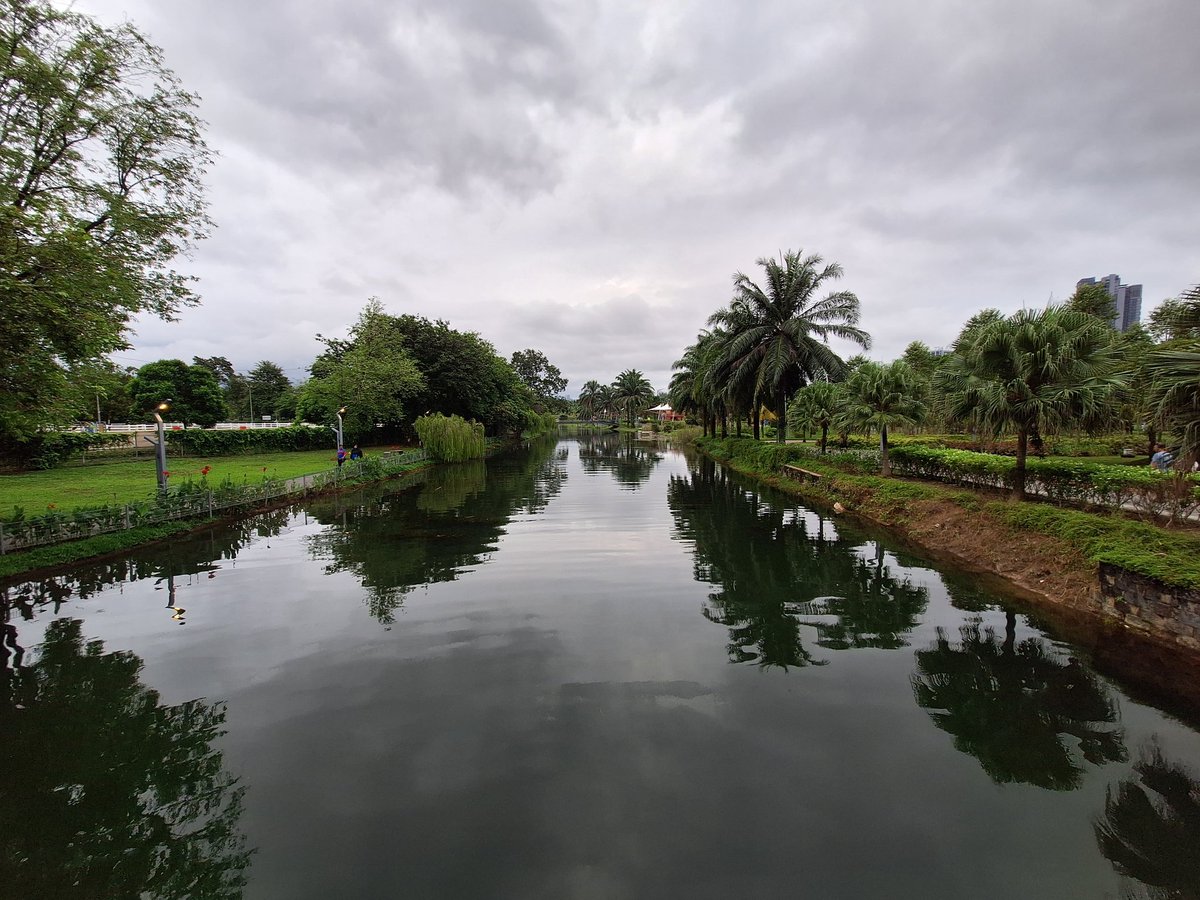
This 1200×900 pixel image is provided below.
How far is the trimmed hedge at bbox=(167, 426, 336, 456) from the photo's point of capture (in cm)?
3544

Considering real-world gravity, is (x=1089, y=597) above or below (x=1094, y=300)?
below

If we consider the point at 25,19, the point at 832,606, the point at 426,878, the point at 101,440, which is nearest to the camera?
the point at 426,878

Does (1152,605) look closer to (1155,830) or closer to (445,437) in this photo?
(1155,830)

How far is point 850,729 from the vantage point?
571 centimetres

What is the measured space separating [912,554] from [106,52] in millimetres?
23686

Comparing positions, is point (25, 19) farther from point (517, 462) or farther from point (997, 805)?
point (517, 462)

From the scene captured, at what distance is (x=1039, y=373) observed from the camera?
11750 millimetres

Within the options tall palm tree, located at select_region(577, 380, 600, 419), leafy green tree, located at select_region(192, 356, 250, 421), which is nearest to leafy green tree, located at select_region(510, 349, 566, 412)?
tall palm tree, located at select_region(577, 380, 600, 419)

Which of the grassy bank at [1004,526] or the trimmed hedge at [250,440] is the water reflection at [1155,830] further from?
the trimmed hedge at [250,440]

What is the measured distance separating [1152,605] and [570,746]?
29.8 feet

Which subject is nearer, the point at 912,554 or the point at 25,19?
the point at 25,19

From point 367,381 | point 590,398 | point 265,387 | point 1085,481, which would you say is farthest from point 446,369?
point 590,398

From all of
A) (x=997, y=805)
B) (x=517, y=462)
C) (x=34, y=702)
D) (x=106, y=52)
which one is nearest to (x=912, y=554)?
(x=997, y=805)

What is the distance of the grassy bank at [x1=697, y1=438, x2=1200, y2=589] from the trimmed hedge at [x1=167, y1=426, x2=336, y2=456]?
130 feet
